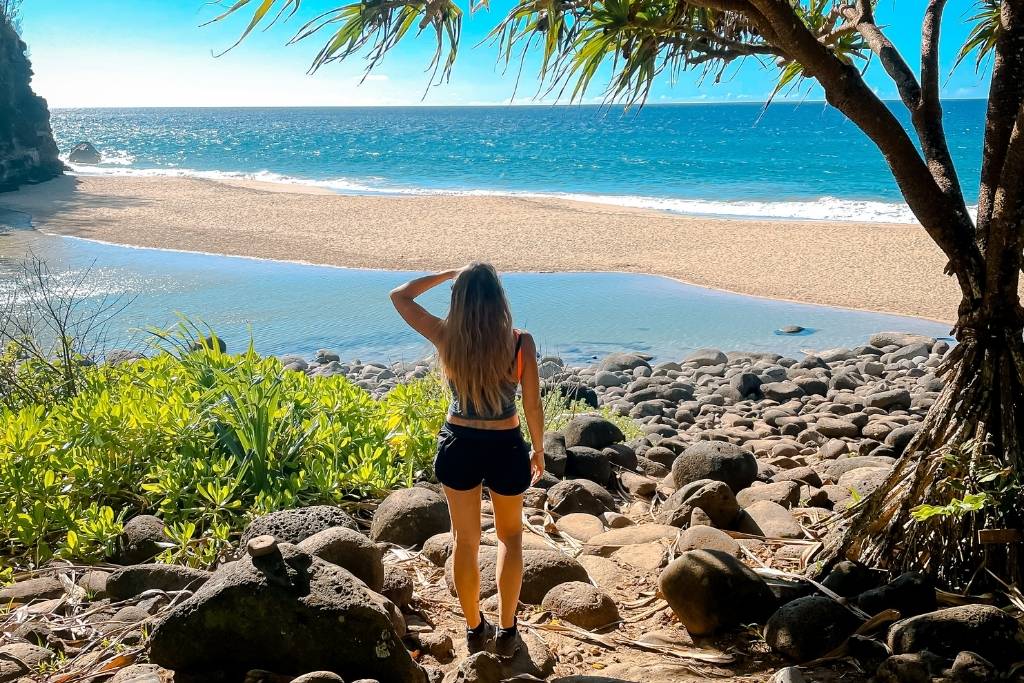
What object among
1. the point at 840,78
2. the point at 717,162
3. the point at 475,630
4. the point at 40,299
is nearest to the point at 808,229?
the point at 40,299

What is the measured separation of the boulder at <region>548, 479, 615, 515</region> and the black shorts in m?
1.88

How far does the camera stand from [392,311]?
44.7ft

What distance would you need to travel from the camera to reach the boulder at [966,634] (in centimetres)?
280

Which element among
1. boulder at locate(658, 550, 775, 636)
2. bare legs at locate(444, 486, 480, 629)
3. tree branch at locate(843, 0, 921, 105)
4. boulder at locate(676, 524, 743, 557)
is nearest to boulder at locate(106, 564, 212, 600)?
bare legs at locate(444, 486, 480, 629)

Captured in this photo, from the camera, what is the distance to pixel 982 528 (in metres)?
3.38

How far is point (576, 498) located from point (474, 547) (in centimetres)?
187

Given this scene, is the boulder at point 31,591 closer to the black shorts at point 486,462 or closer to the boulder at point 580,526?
the black shorts at point 486,462

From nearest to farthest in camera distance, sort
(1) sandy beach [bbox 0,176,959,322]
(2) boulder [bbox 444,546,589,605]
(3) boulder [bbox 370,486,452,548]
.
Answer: (2) boulder [bbox 444,546,589,605] → (3) boulder [bbox 370,486,452,548] → (1) sandy beach [bbox 0,176,959,322]

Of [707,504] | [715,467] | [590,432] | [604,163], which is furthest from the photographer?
[604,163]

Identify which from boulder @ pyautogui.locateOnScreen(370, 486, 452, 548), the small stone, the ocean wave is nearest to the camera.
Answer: the small stone

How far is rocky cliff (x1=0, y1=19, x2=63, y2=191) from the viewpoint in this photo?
30.3 meters

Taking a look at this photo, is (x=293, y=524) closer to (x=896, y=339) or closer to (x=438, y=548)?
(x=438, y=548)

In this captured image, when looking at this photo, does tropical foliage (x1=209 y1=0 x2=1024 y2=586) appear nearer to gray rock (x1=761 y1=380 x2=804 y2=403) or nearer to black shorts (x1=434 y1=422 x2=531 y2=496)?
black shorts (x1=434 y1=422 x2=531 y2=496)

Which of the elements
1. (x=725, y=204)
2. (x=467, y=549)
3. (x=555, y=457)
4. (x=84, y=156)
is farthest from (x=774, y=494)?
(x=84, y=156)
